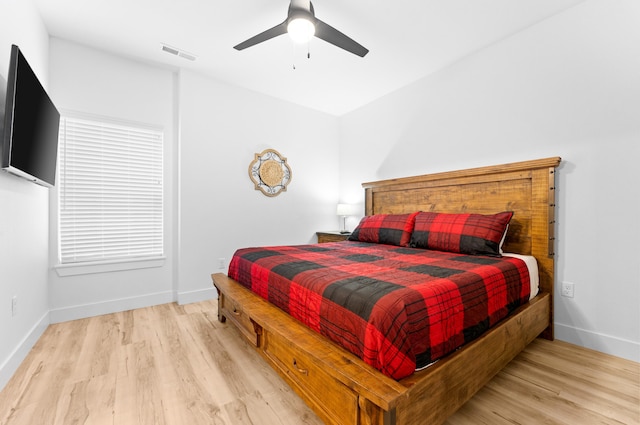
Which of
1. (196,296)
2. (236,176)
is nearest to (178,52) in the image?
(236,176)

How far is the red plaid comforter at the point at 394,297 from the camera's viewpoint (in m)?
1.14

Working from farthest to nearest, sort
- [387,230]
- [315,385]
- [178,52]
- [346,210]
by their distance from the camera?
1. [346,210]
2. [387,230]
3. [178,52]
4. [315,385]

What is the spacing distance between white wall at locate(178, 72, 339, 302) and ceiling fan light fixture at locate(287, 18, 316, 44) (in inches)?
75.0

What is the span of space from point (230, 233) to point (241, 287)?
4.58 ft

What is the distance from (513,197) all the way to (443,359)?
6.26ft

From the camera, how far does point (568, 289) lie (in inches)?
88.7

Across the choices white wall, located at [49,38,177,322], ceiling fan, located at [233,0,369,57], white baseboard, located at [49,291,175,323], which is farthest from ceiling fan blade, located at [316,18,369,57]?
white baseboard, located at [49,291,175,323]

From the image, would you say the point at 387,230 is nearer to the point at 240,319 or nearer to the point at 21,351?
the point at 240,319

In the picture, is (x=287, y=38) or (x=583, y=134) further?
(x=287, y=38)

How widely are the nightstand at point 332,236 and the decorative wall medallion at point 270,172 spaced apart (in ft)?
2.83

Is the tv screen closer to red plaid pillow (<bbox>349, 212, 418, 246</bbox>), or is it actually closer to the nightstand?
Result: red plaid pillow (<bbox>349, 212, 418, 246</bbox>)

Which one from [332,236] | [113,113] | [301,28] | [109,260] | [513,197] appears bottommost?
[109,260]

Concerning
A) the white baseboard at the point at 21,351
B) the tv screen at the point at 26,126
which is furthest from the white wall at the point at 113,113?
the tv screen at the point at 26,126

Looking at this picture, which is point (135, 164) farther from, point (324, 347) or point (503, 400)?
point (503, 400)
